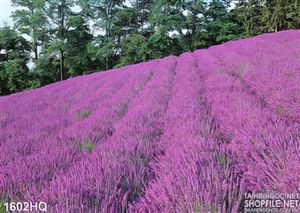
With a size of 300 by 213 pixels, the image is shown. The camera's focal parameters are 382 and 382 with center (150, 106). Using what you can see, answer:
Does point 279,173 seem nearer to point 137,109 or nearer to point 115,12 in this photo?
point 137,109

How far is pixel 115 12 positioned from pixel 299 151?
42646 millimetres

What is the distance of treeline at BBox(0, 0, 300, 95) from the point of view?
40.5 m

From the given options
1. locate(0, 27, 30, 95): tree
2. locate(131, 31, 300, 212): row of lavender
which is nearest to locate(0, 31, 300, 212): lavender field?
locate(131, 31, 300, 212): row of lavender

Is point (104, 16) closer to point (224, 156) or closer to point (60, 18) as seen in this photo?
point (60, 18)

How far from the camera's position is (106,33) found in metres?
44.0

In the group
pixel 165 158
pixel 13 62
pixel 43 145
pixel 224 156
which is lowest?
pixel 13 62

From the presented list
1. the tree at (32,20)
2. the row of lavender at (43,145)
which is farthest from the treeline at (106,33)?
the row of lavender at (43,145)

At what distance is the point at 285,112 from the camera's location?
382 centimetres

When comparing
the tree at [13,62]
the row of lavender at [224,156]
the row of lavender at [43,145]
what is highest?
the row of lavender at [224,156]

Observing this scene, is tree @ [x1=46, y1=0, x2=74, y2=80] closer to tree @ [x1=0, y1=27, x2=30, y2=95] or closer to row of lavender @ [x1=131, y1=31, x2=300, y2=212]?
tree @ [x1=0, y1=27, x2=30, y2=95]

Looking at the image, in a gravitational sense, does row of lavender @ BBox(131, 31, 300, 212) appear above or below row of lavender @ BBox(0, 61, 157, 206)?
above

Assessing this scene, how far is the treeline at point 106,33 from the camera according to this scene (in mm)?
40469

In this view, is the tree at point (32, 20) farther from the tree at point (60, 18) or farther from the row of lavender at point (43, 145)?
the row of lavender at point (43, 145)

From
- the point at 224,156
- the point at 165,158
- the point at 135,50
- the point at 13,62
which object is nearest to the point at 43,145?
the point at 165,158
